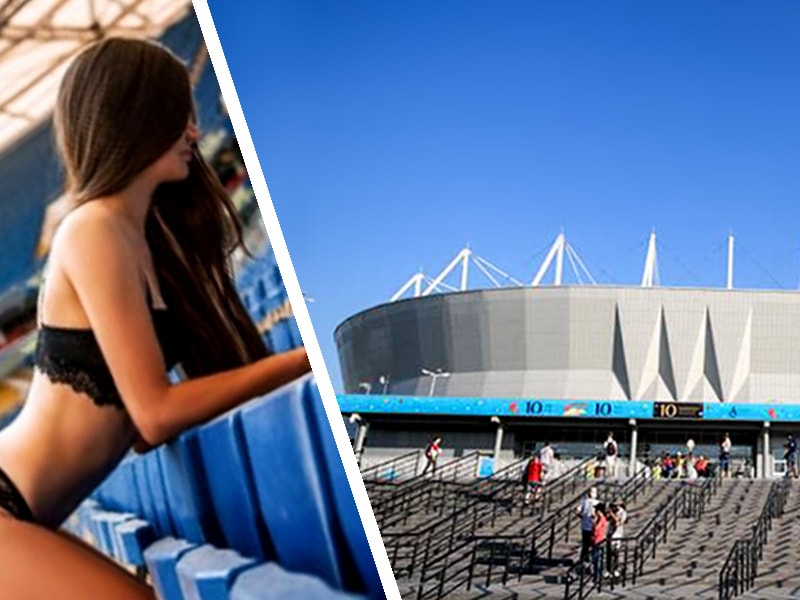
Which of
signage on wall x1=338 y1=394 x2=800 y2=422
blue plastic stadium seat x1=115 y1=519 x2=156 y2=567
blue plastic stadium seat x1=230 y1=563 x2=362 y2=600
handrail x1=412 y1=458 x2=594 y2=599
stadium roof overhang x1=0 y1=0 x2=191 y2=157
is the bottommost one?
handrail x1=412 y1=458 x2=594 y2=599

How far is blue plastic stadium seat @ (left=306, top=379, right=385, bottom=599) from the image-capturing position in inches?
126

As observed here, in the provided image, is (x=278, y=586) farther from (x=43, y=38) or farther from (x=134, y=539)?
(x=43, y=38)

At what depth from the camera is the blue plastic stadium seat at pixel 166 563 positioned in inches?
133

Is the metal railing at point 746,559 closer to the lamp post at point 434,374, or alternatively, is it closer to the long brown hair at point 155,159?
the long brown hair at point 155,159

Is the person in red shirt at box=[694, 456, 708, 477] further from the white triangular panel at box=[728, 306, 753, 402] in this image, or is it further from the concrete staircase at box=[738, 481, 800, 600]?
the white triangular panel at box=[728, 306, 753, 402]

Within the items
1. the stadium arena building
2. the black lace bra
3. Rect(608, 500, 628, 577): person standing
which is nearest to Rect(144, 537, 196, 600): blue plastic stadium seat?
the black lace bra

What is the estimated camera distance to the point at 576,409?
43.1 meters

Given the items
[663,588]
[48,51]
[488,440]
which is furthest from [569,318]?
[48,51]

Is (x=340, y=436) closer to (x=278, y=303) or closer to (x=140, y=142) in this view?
(x=278, y=303)

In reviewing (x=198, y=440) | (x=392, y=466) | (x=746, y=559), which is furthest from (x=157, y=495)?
(x=392, y=466)

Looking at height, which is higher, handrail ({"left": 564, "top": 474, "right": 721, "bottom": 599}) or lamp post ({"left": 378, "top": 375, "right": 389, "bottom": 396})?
lamp post ({"left": 378, "top": 375, "right": 389, "bottom": 396})

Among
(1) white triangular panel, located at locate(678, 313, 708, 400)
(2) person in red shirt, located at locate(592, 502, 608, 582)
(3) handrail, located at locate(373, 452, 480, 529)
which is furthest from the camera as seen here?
(1) white triangular panel, located at locate(678, 313, 708, 400)

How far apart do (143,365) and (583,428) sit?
4142cm

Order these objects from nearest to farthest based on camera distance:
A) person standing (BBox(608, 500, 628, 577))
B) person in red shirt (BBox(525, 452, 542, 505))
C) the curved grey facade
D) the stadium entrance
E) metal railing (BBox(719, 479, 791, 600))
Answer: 1. metal railing (BBox(719, 479, 791, 600))
2. person standing (BBox(608, 500, 628, 577))
3. person in red shirt (BBox(525, 452, 542, 505))
4. the stadium entrance
5. the curved grey facade
